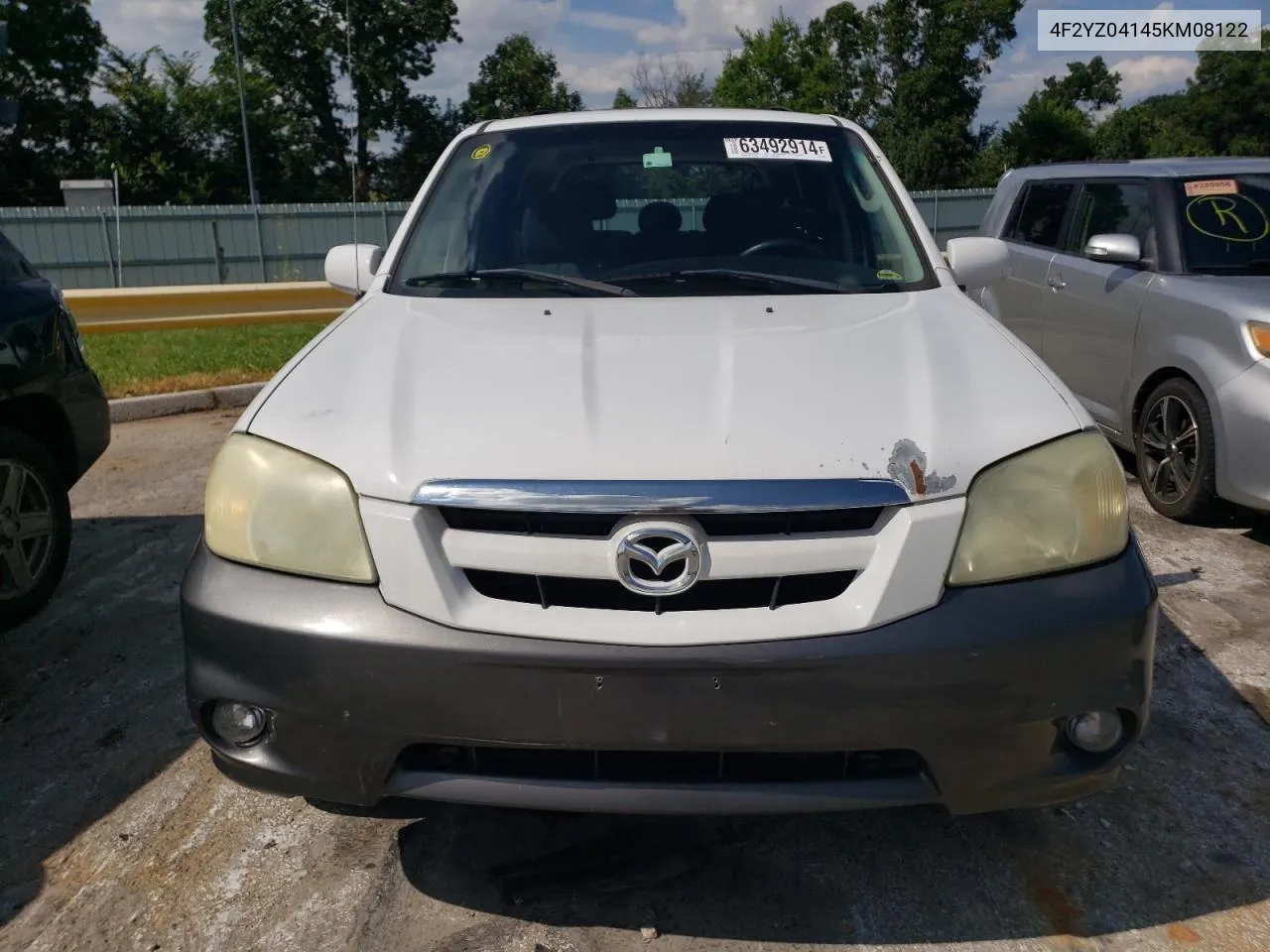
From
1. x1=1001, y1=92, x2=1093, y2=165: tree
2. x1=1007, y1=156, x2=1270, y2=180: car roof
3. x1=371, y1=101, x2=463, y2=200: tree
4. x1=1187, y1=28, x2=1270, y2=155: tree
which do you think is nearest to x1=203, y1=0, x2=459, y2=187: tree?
x1=371, y1=101, x2=463, y2=200: tree

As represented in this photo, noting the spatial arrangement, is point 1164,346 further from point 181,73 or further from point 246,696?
point 181,73

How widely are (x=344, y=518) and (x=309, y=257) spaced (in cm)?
2127

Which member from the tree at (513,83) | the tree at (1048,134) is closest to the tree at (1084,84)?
the tree at (1048,134)

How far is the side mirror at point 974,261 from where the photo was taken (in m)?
3.37

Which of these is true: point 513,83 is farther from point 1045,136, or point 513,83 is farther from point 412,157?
point 1045,136

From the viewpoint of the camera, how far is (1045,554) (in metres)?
1.97

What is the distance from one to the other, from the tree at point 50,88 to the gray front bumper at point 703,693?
4582cm

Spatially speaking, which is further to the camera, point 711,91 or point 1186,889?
point 711,91

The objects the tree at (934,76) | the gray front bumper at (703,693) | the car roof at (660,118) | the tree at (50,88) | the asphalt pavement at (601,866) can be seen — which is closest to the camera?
the gray front bumper at (703,693)

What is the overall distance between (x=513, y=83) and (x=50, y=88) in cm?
2363

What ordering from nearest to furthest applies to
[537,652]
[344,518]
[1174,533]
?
[537,652]
[344,518]
[1174,533]

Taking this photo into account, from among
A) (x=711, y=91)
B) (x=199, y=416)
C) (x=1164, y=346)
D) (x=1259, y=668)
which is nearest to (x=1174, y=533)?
(x=1164, y=346)

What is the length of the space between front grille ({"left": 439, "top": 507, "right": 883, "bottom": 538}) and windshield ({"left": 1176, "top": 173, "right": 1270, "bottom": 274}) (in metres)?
3.98

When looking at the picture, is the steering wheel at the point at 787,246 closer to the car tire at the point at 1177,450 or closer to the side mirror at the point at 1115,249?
the car tire at the point at 1177,450
